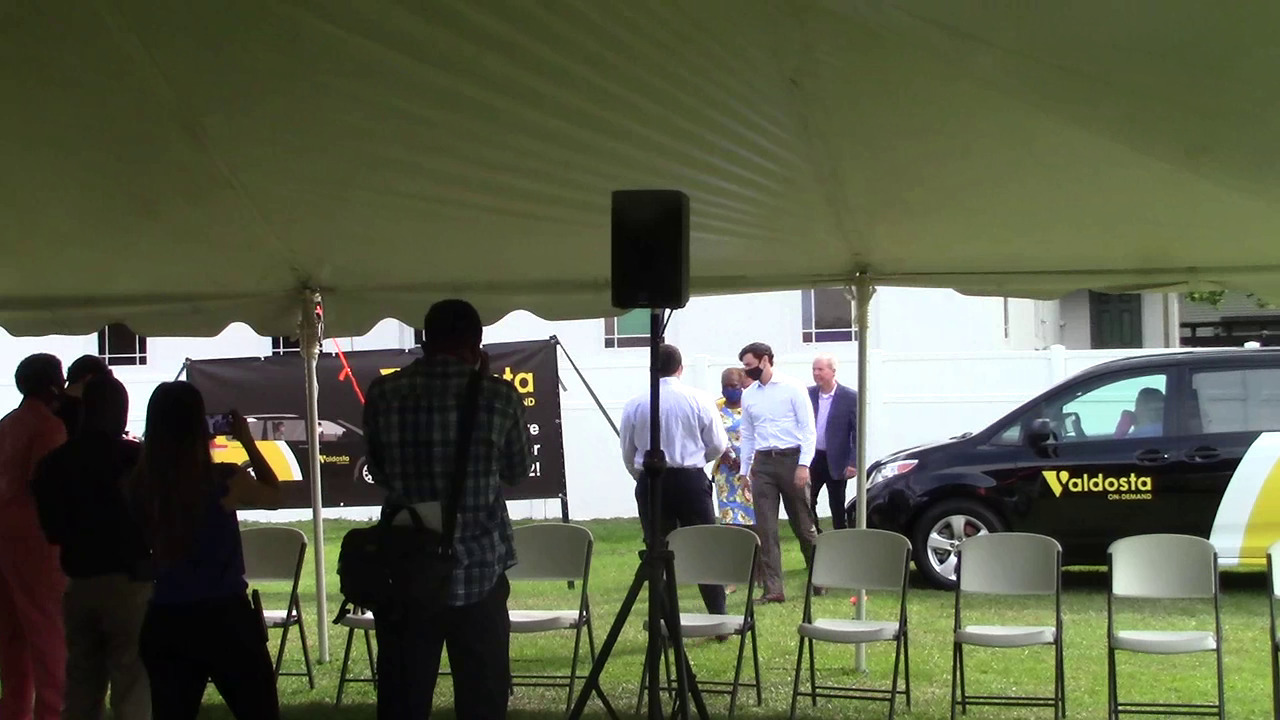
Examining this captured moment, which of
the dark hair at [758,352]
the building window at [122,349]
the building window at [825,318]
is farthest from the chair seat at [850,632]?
the building window at [122,349]

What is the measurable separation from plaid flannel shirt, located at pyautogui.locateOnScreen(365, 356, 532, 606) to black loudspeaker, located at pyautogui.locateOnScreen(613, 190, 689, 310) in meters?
0.94

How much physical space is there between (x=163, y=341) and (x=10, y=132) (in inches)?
534

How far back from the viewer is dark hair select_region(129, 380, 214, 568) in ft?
11.9

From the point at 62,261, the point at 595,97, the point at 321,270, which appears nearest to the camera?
the point at 595,97

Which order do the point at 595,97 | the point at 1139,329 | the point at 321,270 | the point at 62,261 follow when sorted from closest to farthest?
the point at 595,97
the point at 62,261
the point at 321,270
the point at 1139,329

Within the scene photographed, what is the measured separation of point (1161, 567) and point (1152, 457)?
3185 millimetres

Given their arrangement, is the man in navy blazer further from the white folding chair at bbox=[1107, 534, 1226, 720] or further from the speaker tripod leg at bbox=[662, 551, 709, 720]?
the speaker tripod leg at bbox=[662, 551, 709, 720]

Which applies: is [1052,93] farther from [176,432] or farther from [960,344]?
[960,344]

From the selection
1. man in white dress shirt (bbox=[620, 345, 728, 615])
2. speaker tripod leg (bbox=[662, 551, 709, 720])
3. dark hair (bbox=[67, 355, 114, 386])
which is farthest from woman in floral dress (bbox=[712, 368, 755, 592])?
dark hair (bbox=[67, 355, 114, 386])

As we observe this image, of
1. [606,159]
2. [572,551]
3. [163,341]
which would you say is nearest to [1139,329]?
[163,341]

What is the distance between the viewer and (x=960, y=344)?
16125mm

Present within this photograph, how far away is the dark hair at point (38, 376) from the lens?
15.3ft

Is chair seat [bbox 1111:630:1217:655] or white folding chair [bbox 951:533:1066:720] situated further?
white folding chair [bbox 951:533:1066:720]

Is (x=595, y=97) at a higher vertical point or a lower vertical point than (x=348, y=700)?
higher
